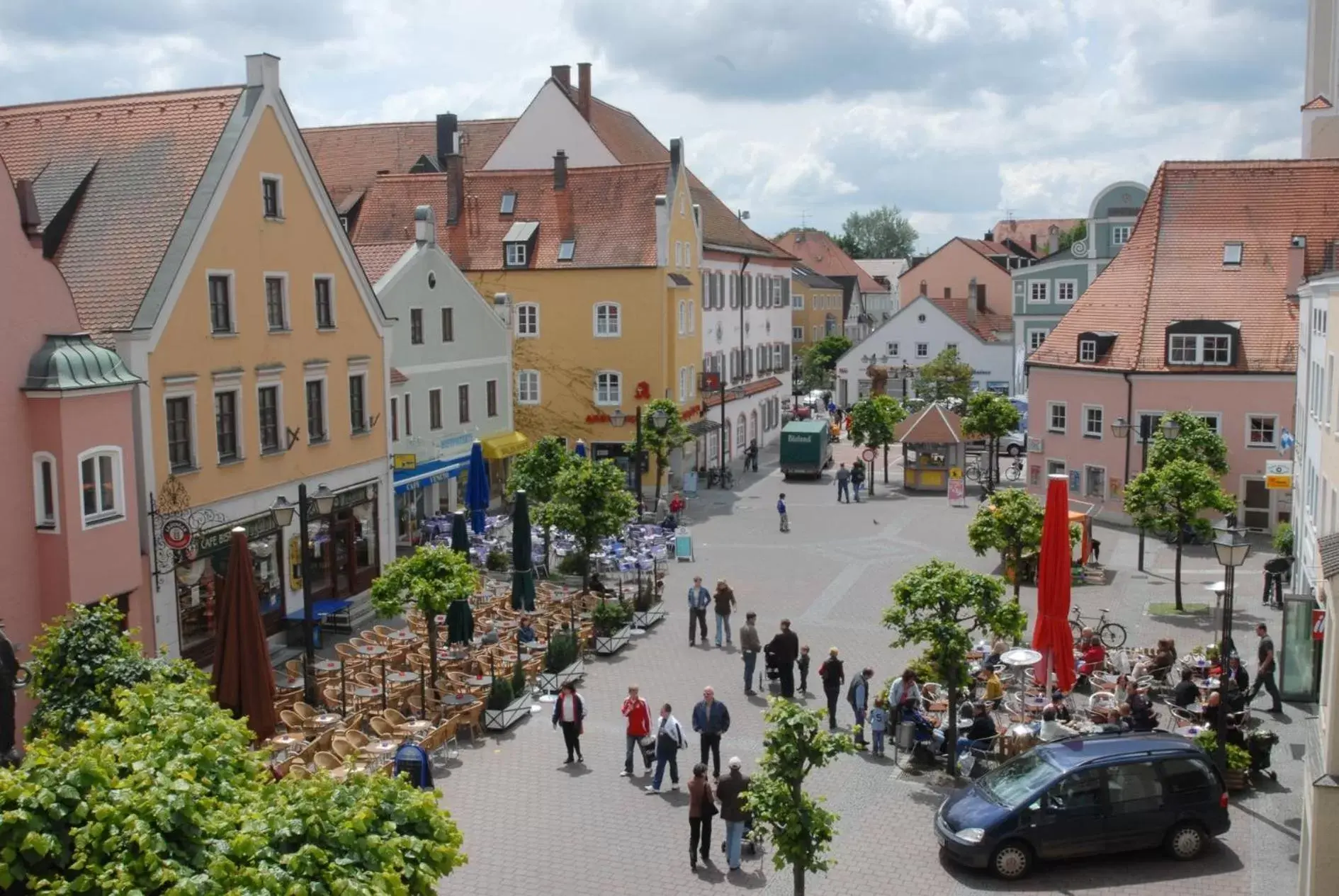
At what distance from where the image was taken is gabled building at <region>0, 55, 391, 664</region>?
22.7 metres

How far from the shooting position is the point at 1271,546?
37.0 meters

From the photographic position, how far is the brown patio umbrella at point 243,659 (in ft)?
56.0

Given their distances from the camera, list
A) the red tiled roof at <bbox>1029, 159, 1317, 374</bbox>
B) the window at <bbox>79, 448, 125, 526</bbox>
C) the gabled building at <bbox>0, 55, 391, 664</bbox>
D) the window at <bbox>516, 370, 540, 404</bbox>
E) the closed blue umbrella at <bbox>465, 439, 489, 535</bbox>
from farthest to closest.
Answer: the window at <bbox>516, 370, 540, 404</bbox> < the red tiled roof at <bbox>1029, 159, 1317, 374</bbox> < the closed blue umbrella at <bbox>465, 439, 489, 535</bbox> < the gabled building at <bbox>0, 55, 391, 664</bbox> < the window at <bbox>79, 448, 125, 526</bbox>

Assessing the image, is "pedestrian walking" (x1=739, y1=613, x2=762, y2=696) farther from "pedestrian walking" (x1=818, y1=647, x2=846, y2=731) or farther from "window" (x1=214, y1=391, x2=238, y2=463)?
"window" (x1=214, y1=391, x2=238, y2=463)

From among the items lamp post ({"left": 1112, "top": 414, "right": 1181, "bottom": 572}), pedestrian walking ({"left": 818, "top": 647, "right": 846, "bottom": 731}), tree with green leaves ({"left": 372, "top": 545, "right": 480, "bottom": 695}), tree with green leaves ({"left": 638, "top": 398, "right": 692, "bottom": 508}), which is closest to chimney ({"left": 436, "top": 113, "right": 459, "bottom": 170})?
tree with green leaves ({"left": 638, "top": 398, "right": 692, "bottom": 508})

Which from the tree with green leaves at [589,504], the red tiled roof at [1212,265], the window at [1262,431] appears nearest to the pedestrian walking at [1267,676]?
the tree with green leaves at [589,504]

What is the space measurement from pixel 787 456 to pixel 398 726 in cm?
3444

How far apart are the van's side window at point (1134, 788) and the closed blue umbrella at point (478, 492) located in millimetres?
20581

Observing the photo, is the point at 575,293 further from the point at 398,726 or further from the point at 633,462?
the point at 398,726

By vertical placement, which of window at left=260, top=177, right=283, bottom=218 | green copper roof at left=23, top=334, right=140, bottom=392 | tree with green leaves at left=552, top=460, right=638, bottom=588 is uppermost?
window at left=260, top=177, right=283, bottom=218

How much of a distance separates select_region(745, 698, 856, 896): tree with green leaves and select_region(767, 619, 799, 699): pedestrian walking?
8.36m

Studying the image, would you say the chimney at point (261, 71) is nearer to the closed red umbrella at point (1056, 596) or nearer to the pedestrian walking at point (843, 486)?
the closed red umbrella at point (1056, 596)

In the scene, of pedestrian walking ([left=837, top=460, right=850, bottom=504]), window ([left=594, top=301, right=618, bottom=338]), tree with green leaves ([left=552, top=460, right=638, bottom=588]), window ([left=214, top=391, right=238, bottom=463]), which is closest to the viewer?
window ([left=214, top=391, right=238, bottom=463])

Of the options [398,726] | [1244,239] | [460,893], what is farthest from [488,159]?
[460,893]
